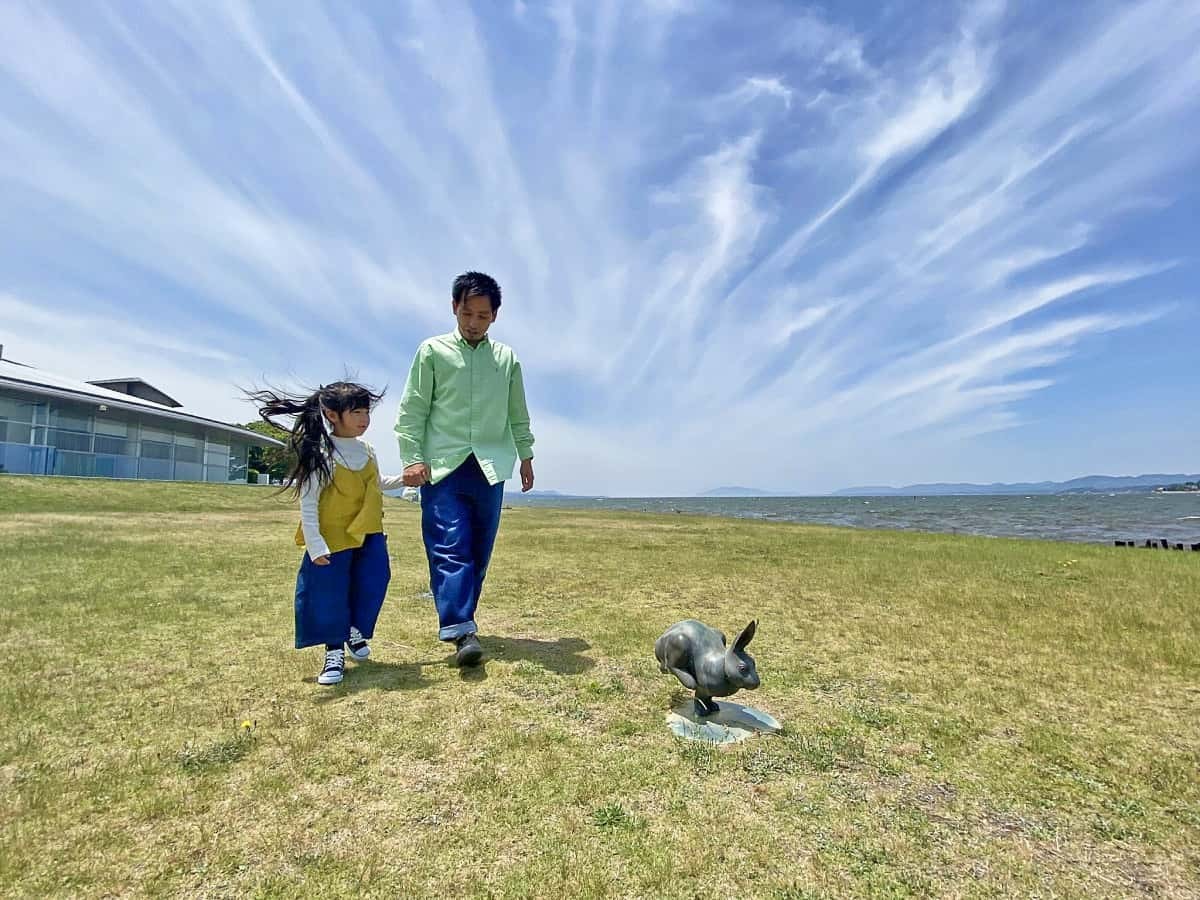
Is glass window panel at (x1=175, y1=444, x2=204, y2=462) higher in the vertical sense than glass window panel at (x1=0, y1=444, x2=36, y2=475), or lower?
higher

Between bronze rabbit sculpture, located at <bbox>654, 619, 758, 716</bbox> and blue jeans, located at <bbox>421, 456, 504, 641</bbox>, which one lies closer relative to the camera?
bronze rabbit sculpture, located at <bbox>654, 619, 758, 716</bbox>

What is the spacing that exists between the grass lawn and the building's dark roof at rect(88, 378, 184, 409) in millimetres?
33933

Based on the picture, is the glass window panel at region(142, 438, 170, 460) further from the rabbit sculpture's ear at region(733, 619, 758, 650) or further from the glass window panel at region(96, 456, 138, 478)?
the rabbit sculpture's ear at region(733, 619, 758, 650)

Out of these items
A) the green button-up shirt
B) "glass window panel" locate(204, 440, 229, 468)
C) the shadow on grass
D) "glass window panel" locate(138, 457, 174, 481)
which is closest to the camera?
the shadow on grass

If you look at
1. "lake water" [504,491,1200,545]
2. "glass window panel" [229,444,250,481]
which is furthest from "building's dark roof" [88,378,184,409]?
"lake water" [504,491,1200,545]

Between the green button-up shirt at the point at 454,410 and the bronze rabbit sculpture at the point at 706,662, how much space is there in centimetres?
176

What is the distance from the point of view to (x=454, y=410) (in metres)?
4.19

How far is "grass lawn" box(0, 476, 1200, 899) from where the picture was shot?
1760mm

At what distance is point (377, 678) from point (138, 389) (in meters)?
38.8

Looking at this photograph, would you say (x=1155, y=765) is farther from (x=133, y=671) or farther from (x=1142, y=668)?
(x=133, y=671)

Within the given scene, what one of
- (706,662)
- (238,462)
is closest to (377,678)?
(706,662)

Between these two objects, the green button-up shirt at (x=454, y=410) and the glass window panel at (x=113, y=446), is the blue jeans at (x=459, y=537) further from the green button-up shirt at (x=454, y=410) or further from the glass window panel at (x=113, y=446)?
the glass window panel at (x=113, y=446)

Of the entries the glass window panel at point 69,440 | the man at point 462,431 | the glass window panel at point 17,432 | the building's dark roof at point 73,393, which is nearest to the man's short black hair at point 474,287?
the man at point 462,431

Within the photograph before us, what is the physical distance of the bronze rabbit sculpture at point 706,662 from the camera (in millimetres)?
2766
